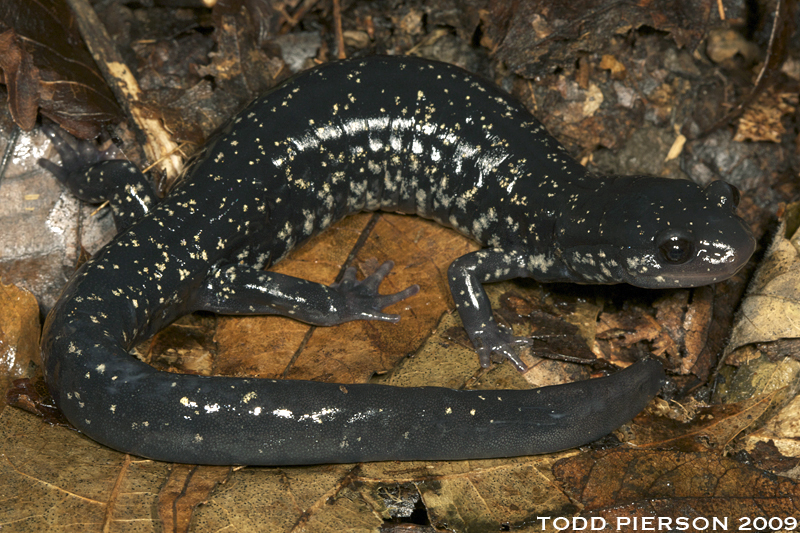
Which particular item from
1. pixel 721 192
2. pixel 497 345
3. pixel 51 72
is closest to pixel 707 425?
pixel 497 345

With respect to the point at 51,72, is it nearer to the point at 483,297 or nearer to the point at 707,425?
the point at 483,297

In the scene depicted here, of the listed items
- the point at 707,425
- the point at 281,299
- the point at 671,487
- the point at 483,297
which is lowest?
the point at 707,425

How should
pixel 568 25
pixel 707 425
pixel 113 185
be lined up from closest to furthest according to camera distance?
pixel 707 425 < pixel 113 185 < pixel 568 25

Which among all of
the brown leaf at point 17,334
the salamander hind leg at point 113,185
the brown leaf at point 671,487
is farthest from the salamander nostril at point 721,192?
the brown leaf at point 17,334

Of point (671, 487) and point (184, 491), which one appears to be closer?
point (184, 491)

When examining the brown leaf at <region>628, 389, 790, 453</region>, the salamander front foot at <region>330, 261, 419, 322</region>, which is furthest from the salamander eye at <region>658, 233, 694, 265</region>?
the salamander front foot at <region>330, 261, 419, 322</region>

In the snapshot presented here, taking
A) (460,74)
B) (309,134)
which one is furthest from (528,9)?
(309,134)
